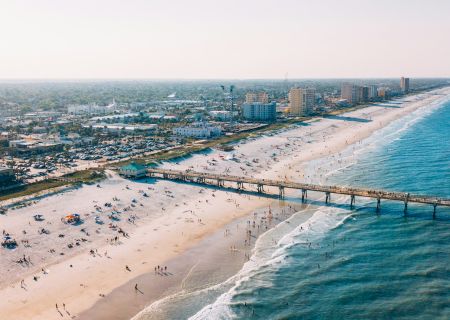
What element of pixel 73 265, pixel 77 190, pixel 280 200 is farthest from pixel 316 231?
pixel 77 190

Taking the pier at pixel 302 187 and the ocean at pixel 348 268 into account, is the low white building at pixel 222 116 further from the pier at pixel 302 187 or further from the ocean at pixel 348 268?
the ocean at pixel 348 268

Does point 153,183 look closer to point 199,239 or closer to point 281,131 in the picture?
point 199,239

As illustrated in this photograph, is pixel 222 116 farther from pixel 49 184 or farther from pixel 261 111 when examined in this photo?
pixel 49 184

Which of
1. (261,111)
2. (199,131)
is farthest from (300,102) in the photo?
(199,131)

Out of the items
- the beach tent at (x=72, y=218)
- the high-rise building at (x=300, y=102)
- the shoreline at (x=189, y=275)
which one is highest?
the high-rise building at (x=300, y=102)

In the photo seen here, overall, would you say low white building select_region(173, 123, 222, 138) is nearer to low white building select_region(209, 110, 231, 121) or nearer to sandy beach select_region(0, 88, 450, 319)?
low white building select_region(209, 110, 231, 121)

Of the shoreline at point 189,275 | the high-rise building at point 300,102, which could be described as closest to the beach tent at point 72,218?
the shoreline at point 189,275
